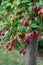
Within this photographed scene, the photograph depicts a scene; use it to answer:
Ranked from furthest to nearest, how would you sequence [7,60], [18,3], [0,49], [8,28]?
[0,49] < [7,60] < [8,28] < [18,3]

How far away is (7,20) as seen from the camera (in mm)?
1818

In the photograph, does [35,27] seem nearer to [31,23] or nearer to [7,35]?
[31,23]

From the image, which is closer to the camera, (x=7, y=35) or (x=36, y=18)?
(x=36, y=18)

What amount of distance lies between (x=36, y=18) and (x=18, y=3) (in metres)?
0.15

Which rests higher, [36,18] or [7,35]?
[36,18]

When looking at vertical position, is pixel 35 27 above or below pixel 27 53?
above

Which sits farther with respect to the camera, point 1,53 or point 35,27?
point 1,53

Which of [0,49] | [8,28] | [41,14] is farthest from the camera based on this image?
[0,49]

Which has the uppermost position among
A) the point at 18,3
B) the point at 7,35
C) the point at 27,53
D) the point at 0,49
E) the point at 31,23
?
the point at 18,3

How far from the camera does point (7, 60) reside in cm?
488

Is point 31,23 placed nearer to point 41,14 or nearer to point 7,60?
point 41,14

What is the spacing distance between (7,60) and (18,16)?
330cm

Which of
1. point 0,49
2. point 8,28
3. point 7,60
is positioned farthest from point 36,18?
point 0,49

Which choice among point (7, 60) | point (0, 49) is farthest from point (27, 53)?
point (0, 49)
